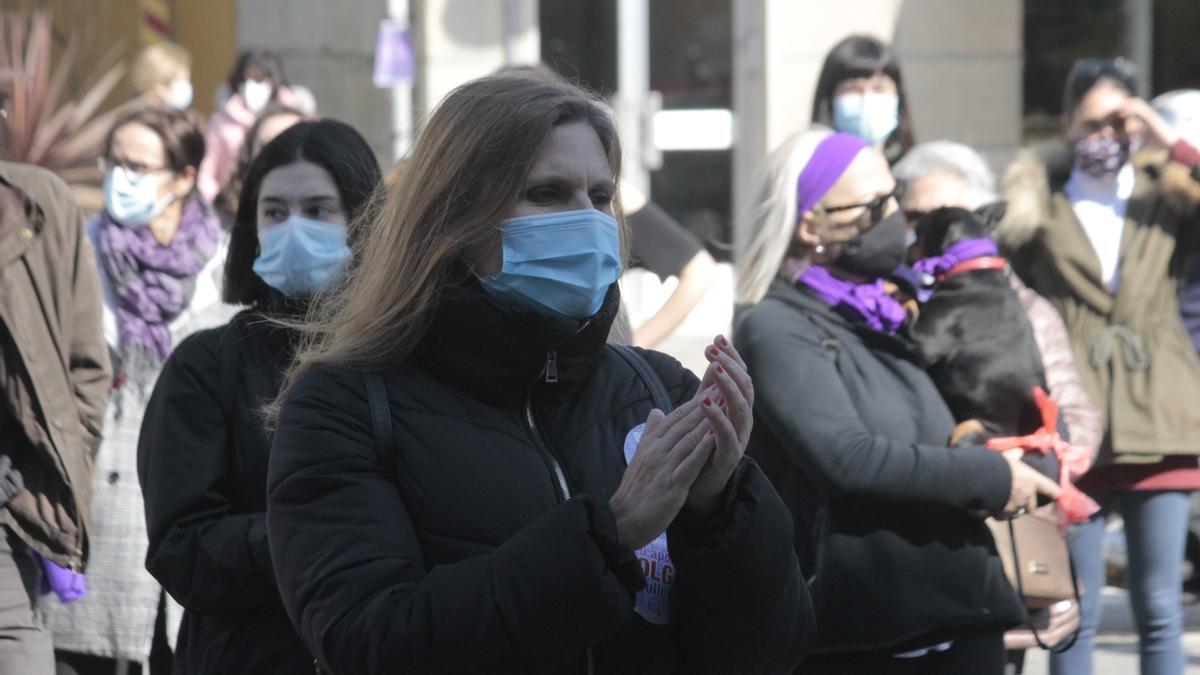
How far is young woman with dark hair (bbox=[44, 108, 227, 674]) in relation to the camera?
4.75m

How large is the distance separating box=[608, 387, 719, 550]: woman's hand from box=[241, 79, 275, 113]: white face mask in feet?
19.6

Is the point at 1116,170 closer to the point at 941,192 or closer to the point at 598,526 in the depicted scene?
the point at 941,192

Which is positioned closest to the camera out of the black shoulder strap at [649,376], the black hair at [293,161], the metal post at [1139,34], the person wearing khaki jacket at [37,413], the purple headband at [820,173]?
the black shoulder strap at [649,376]

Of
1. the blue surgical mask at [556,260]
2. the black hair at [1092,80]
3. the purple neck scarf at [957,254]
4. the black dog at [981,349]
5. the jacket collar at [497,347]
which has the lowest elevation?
the black dog at [981,349]

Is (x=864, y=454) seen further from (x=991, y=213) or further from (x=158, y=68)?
(x=158, y=68)

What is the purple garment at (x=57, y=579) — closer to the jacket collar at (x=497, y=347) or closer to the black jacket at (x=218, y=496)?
the black jacket at (x=218, y=496)

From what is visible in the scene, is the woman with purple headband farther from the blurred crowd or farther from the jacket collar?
the jacket collar

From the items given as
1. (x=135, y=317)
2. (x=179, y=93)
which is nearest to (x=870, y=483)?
(x=135, y=317)

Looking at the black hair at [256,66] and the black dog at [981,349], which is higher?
the black hair at [256,66]

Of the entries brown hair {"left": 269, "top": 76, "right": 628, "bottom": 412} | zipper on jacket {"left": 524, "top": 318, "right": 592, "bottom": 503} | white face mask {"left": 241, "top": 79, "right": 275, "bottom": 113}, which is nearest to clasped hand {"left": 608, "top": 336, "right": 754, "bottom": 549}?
zipper on jacket {"left": 524, "top": 318, "right": 592, "bottom": 503}

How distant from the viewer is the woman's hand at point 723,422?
2.13m

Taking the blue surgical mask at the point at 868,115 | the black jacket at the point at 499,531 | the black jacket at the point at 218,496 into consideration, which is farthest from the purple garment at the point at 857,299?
the blue surgical mask at the point at 868,115

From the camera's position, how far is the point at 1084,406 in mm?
4586

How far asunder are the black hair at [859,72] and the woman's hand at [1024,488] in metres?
2.17
